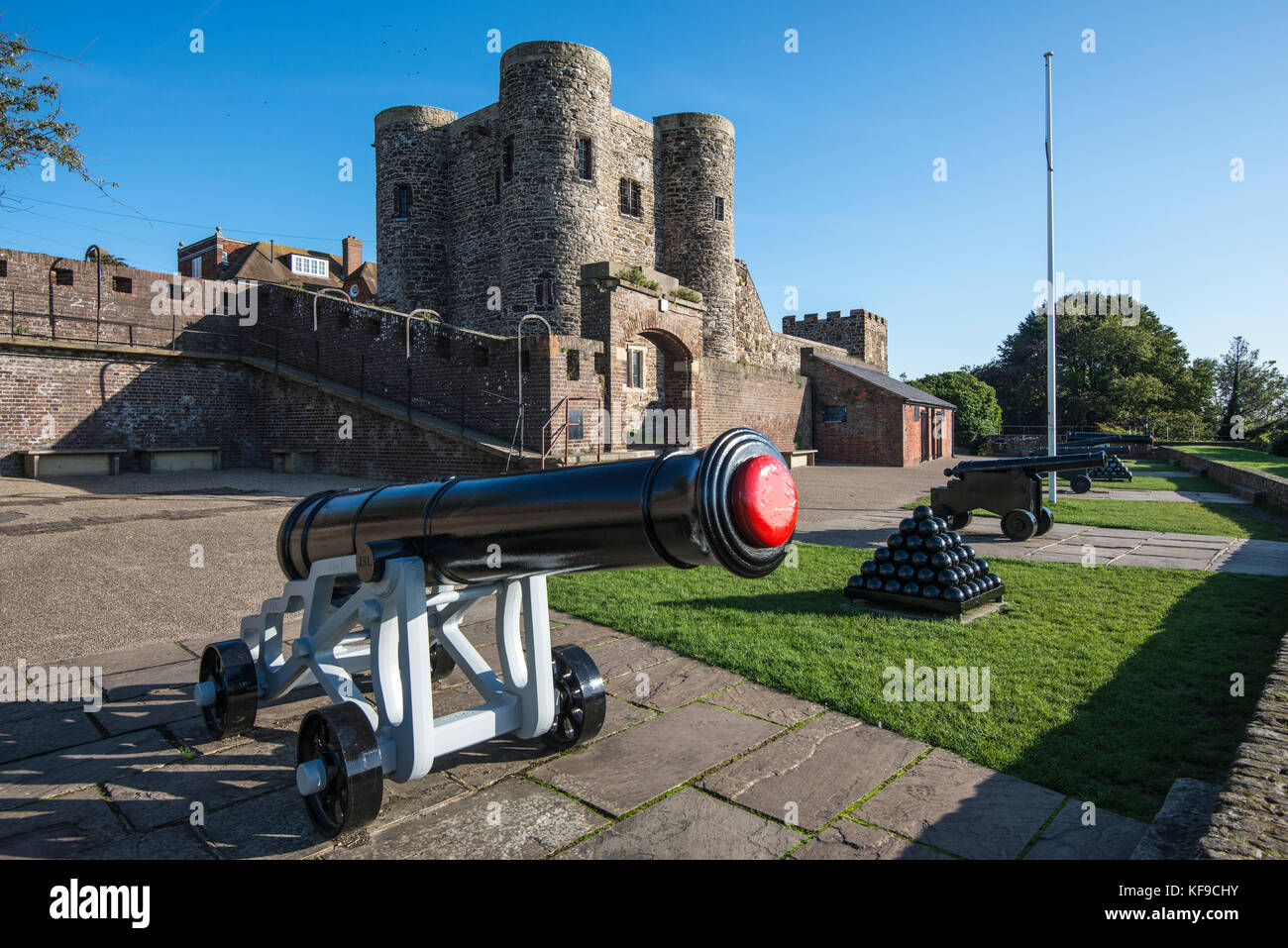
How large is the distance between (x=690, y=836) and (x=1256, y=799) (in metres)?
1.84

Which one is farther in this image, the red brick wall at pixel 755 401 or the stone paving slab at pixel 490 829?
the red brick wall at pixel 755 401

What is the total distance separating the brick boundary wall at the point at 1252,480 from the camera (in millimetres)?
13055

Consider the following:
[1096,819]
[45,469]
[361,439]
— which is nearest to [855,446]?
[361,439]

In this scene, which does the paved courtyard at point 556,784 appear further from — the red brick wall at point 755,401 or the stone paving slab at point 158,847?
the red brick wall at point 755,401

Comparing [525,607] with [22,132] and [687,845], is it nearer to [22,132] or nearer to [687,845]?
[687,845]

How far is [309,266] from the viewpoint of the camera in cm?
4534

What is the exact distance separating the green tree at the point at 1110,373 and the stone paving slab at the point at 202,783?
48.3m

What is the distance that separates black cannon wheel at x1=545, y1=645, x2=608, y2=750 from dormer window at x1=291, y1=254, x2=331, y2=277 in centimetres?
4576

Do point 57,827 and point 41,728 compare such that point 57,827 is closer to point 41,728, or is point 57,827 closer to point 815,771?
point 41,728

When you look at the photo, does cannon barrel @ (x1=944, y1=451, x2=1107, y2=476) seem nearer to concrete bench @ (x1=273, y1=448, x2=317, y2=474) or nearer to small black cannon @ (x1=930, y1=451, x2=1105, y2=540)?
small black cannon @ (x1=930, y1=451, x2=1105, y2=540)

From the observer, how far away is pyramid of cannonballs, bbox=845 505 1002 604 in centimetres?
580

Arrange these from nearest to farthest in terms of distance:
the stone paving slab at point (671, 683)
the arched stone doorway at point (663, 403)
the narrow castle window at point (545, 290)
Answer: the stone paving slab at point (671, 683)
the arched stone doorway at point (663, 403)
the narrow castle window at point (545, 290)

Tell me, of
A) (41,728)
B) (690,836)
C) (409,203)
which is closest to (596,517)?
(690,836)

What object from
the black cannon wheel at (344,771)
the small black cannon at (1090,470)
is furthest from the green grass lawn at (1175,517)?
the black cannon wheel at (344,771)
